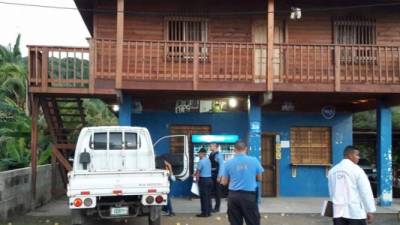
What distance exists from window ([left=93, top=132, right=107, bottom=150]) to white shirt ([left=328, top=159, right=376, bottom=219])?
19.5ft

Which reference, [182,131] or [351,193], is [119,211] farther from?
[182,131]

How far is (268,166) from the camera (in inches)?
688

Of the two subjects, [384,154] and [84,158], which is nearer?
[84,158]

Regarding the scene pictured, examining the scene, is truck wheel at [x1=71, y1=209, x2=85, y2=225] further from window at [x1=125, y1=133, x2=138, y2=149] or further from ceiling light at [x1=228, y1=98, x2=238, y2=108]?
ceiling light at [x1=228, y1=98, x2=238, y2=108]

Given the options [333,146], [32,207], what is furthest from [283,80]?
[32,207]

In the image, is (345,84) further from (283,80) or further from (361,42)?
(361,42)

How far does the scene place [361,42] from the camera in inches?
652

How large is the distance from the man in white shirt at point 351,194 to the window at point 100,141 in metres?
5.94

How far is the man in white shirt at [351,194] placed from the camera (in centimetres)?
735

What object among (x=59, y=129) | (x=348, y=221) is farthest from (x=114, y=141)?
(x=348, y=221)

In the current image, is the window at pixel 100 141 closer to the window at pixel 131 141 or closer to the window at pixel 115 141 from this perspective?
the window at pixel 115 141

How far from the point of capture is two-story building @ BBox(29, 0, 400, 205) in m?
14.2

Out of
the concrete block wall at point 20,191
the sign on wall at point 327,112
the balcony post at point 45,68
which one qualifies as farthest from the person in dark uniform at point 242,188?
the sign on wall at point 327,112

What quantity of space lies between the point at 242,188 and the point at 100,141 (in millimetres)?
4602
